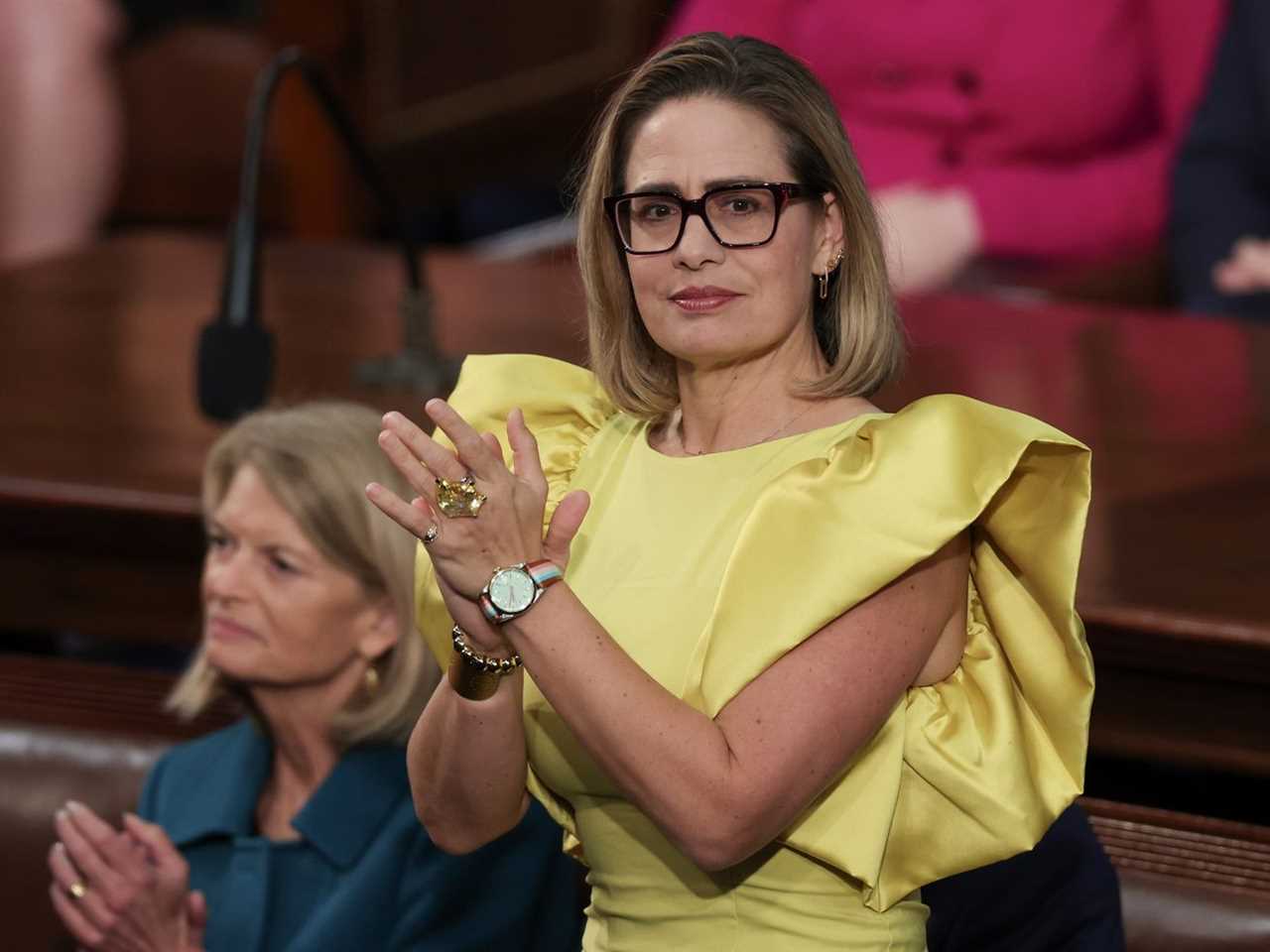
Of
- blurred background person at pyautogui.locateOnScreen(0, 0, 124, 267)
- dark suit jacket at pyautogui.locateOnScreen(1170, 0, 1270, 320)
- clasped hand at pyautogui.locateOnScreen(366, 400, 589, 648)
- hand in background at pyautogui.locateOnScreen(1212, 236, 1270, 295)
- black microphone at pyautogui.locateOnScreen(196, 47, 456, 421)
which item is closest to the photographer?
clasped hand at pyautogui.locateOnScreen(366, 400, 589, 648)

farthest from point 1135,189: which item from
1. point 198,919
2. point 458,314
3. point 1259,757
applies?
point 198,919

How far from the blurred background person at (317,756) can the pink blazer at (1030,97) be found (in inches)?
69.6

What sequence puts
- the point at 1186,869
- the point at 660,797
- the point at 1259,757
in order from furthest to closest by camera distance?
the point at 1259,757, the point at 1186,869, the point at 660,797

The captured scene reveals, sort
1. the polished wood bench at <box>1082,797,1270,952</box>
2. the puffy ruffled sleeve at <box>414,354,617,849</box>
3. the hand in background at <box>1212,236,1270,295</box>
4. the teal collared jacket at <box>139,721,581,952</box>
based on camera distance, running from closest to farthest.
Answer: the puffy ruffled sleeve at <box>414,354,617,849</box>, the polished wood bench at <box>1082,797,1270,952</box>, the teal collared jacket at <box>139,721,581,952</box>, the hand in background at <box>1212,236,1270,295</box>

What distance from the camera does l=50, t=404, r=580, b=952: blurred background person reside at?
6.22 ft

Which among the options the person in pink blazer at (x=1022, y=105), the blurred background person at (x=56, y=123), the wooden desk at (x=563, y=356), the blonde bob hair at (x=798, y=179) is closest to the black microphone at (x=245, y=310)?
A: the wooden desk at (x=563, y=356)

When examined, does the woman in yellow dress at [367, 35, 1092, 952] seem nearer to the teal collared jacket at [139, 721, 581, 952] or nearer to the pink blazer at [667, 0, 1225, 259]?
the teal collared jacket at [139, 721, 581, 952]

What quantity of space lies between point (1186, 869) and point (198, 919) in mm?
833

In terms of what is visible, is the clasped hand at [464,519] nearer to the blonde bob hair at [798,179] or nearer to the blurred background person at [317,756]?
the blonde bob hair at [798,179]

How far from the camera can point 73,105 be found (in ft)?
15.8

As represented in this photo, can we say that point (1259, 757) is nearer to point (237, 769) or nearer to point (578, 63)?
point (237, 769)

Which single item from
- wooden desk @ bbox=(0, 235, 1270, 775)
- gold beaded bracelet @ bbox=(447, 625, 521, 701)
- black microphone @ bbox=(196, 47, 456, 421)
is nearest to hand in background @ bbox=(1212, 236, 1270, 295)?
wooden desk @ bbox=(0, 235, 1270, 775)

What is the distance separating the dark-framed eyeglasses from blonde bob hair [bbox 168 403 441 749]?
625 mm

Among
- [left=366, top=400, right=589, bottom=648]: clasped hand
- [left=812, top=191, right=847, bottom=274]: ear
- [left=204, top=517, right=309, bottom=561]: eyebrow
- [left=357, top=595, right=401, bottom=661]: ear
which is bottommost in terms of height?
[left=357, top=595, right=401, bottom=661]: ear
